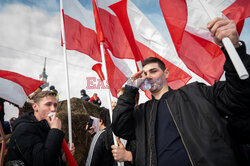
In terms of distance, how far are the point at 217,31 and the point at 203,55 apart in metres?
1.65

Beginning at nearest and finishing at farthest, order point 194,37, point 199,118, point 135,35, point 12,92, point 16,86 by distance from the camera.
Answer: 1. point 199,118
2. point 194,37
3. point 135,35
4. point 12,92
5. point 16,86

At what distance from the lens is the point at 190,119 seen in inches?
62.2

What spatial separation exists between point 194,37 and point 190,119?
5.46 feet

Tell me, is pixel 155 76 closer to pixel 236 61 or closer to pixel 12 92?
pixel 236 61

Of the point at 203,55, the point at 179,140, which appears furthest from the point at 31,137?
the point at 203,55

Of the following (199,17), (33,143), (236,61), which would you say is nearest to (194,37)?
(199,17)

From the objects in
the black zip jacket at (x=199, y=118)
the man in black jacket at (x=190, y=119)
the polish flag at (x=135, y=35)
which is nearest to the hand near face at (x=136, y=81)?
the man in black jacket at (x=190, y=119)

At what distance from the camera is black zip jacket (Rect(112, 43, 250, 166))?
52.4 inches

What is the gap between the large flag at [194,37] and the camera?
241 cm

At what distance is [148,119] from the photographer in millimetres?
1937

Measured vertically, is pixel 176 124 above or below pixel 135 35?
below

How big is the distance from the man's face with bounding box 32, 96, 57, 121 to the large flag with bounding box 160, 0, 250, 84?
2.36 m

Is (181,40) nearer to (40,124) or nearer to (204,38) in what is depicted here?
(204,38)

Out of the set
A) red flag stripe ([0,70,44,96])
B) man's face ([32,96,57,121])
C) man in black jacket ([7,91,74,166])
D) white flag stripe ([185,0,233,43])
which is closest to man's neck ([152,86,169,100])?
white flag stripe ([185,0,233,43])
